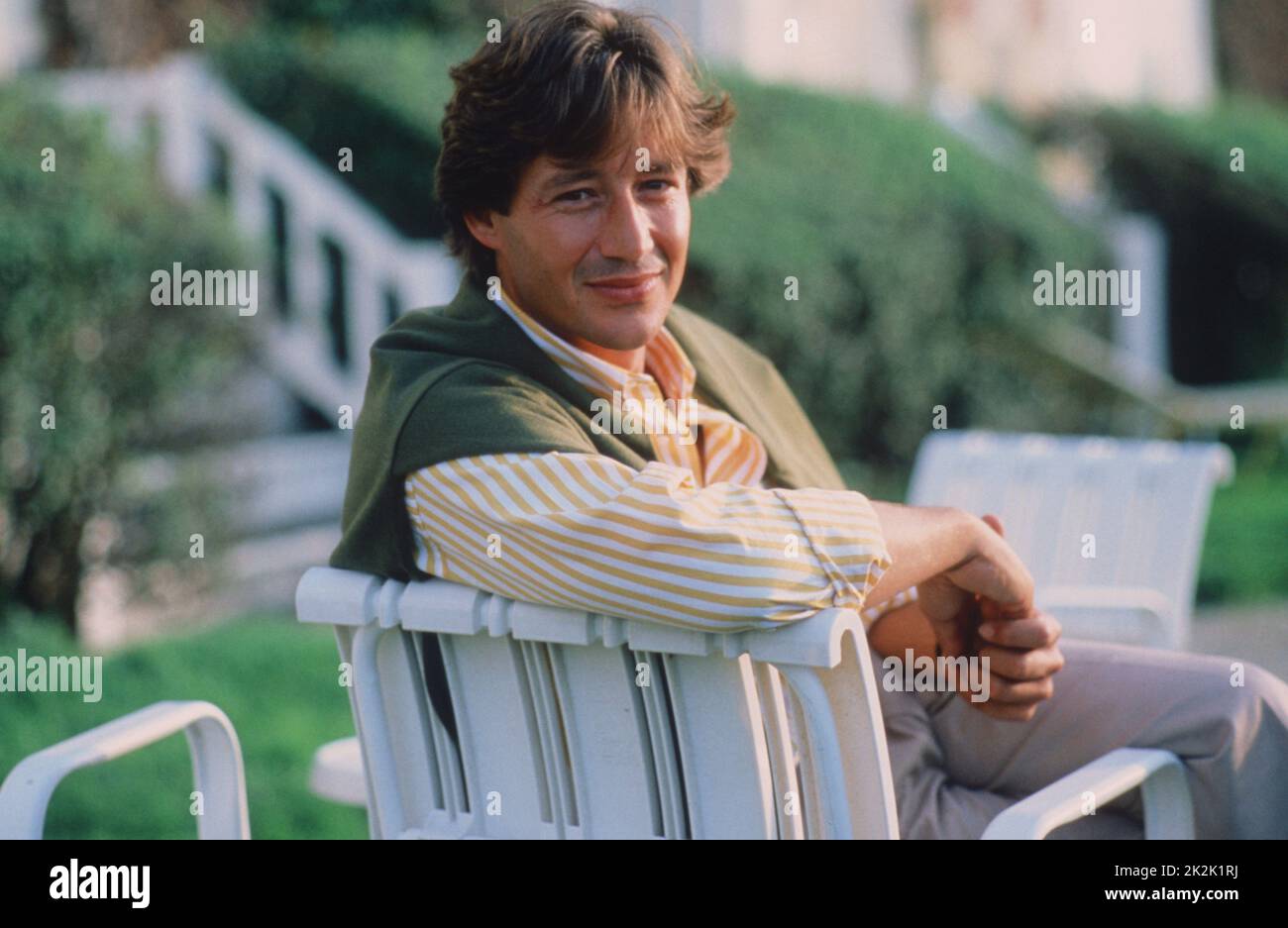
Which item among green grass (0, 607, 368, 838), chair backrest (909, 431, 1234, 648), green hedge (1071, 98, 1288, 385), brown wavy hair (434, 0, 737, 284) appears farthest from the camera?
green hedge (1071, 98, 1288, 385)

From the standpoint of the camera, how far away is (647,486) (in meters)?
2.10

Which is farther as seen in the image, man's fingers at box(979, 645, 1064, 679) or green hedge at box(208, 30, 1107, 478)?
green hedge at box(208, 30, 1107, 478)

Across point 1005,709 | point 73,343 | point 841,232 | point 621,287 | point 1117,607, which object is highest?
point 841,232

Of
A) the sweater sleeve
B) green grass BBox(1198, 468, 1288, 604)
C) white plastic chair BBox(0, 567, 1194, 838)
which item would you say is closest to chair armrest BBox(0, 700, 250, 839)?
white plastic chair BBox(0, 567, 1194, 838)

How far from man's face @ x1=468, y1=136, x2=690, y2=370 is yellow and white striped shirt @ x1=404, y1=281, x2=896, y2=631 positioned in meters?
0.36

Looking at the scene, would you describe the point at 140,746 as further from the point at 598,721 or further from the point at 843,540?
the point at 843,540

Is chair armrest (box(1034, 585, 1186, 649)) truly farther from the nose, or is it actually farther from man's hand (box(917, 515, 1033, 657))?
the nose

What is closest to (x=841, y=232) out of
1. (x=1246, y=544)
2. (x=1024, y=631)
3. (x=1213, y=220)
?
(x=1246, y=544)

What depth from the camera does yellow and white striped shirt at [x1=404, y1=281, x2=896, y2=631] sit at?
2.02m

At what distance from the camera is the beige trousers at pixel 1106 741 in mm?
2500

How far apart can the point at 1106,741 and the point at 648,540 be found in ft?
3.38

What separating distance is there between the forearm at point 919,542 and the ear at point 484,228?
0.73m

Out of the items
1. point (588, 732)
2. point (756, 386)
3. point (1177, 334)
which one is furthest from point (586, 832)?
point (1177, 334)
